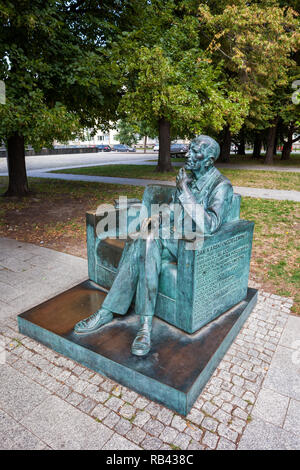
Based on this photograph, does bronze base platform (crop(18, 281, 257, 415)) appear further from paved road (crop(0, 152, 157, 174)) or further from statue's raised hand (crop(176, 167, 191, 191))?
paved road (crop(0, 152, 157, 174))

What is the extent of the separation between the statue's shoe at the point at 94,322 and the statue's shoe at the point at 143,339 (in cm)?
41

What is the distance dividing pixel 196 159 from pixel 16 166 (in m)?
9.12

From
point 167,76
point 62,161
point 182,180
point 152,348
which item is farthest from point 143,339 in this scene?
point 62,161

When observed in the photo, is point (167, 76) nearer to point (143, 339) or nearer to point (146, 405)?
point (143, 339)

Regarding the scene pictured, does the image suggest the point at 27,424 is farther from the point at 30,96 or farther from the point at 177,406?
the point at 30,96

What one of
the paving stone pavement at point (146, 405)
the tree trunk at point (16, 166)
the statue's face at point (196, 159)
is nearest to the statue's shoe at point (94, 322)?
the paving stone pavement at point (146, 405)

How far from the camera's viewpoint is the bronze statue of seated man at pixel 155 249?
292 centimetres

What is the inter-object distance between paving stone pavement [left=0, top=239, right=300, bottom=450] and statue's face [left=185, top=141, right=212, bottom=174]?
5.84 feet

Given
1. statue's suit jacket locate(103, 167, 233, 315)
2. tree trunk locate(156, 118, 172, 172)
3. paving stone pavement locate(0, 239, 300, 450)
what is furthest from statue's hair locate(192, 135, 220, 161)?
tree trunk locate(156, 118, 172, 172)

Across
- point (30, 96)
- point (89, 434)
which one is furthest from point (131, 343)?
point (30, 96)

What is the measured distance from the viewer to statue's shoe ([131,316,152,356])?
8.99 feet

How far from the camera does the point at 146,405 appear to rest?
252cm

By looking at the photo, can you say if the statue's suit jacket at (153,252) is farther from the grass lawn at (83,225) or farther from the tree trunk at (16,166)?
the tree trunk at (16,166)

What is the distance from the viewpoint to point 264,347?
3.22 meters
